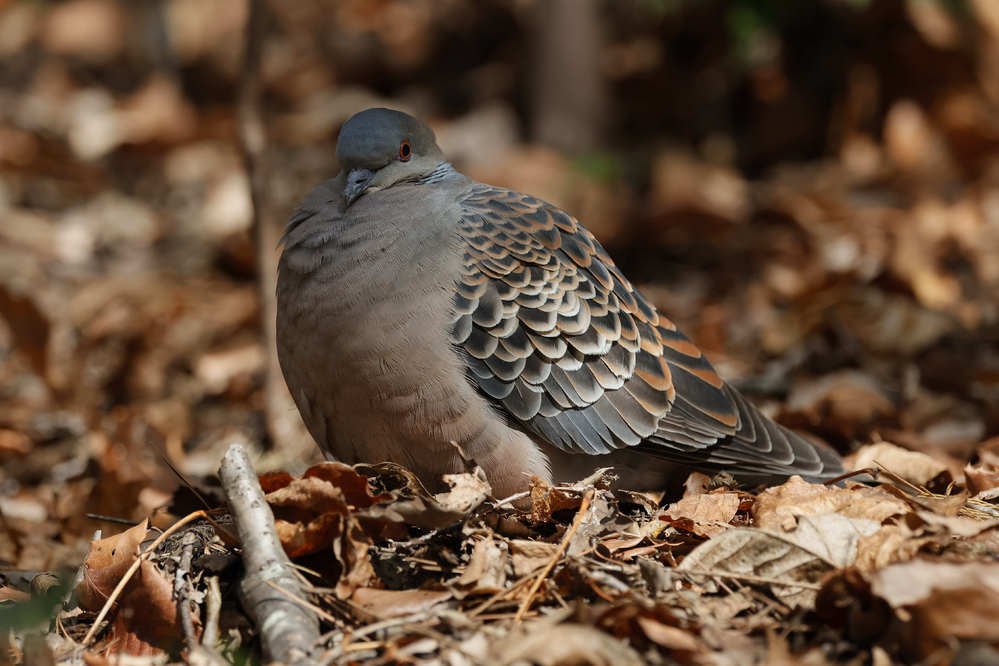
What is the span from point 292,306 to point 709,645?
6.04ft

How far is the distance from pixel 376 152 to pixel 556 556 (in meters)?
1.73

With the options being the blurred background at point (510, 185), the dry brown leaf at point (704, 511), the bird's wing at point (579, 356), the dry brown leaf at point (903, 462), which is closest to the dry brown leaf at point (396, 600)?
the dry brown leaf at point (704, 511)

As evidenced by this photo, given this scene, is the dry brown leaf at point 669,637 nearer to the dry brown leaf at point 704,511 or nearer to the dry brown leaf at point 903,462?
the dry brown leaf at point 704,511

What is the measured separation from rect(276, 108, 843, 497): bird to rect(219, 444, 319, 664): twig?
24.9 inches

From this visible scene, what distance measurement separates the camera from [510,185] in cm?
792

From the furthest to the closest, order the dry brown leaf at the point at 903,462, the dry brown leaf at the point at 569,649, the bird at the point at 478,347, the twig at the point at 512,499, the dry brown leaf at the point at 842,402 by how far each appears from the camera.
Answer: the dry brown leaf at the point at 842,402, the dry brown leaf at the point at 903,462, the bird at the point at 478,347, the twig at the point at 512,499, the dry brown leaf at the point at 569,649

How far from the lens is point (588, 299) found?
12.0ft

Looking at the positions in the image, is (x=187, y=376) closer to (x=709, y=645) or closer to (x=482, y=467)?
(x=482, y=467)

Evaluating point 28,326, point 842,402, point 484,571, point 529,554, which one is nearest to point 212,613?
point 484,571

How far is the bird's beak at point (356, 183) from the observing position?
3.69 m

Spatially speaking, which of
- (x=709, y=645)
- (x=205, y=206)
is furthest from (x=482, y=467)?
(x=205, y=206)

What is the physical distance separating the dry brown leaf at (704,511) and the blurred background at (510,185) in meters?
1.18

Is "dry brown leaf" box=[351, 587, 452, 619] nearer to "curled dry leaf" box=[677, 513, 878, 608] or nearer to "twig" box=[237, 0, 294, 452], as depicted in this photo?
"curled dry leaf" box=[677, 513, 878, 608]

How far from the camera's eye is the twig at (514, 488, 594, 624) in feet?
8.73
